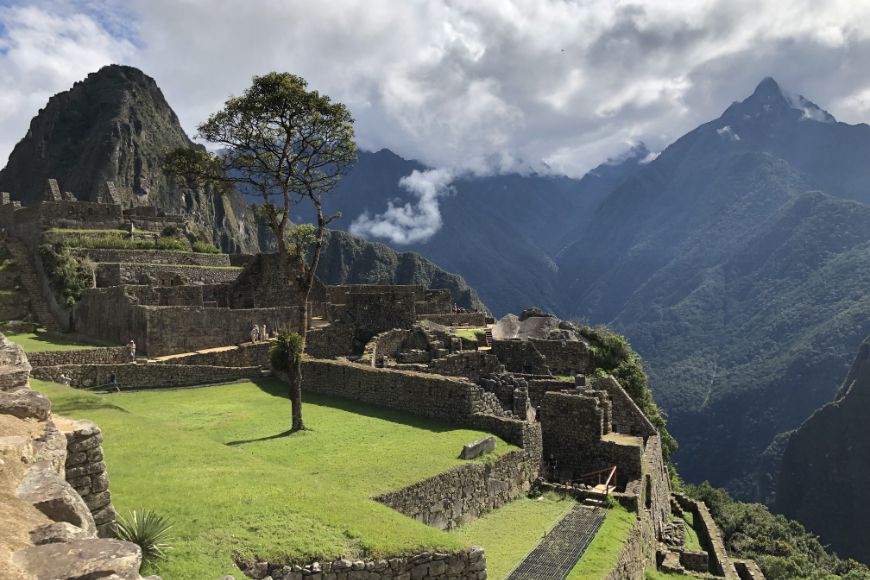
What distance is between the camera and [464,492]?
12836 millimetres

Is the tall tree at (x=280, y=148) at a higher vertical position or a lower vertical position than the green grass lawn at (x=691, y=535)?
higher

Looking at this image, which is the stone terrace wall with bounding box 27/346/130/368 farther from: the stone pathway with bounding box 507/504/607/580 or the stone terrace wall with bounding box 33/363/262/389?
the stone pathway with bounding box 507/504/607/580

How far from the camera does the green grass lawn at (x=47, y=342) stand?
2219 cm

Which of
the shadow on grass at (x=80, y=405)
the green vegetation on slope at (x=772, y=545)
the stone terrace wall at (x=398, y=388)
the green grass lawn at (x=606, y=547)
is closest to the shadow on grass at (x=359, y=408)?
the stone terrace wall at (x=398, y=388)

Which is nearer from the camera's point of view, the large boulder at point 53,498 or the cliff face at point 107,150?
the large boulder at point 53,498

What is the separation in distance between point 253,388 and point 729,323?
152 meters

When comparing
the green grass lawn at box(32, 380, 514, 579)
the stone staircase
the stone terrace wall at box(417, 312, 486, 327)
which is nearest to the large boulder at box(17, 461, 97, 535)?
the green grass lawn at box(32, 380, 514, 579)

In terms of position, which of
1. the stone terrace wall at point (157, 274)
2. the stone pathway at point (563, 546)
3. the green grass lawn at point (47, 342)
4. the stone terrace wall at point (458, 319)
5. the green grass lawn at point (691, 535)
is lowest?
the green grass lawn at point (691, 535)

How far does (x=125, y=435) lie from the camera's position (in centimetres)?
1141

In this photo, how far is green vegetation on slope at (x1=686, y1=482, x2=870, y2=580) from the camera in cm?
3127

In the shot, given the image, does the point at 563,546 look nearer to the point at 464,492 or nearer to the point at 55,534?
the point at 464,492

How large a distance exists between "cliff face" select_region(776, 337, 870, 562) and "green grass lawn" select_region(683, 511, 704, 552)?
89.3 m

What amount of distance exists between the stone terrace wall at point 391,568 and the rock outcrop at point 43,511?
7.37 feet

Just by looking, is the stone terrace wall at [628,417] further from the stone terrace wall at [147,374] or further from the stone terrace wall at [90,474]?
the stone terrace wall at [90,474]
